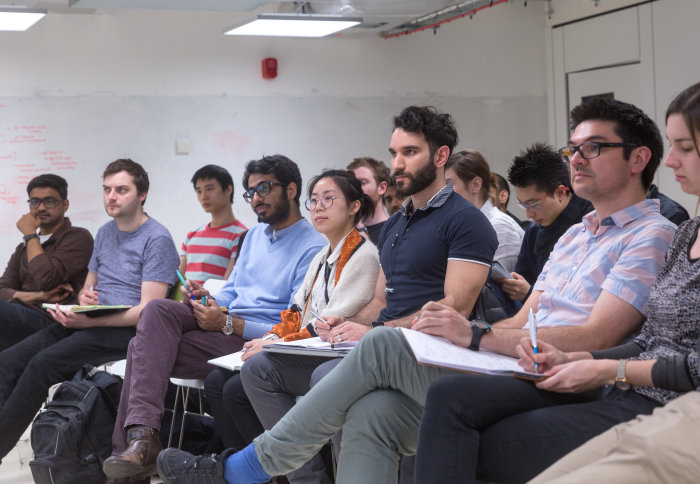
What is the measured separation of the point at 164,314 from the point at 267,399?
2.20 feet

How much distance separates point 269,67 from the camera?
6.42m

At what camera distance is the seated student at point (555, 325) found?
2.07 metres

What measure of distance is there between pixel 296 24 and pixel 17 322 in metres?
2.45

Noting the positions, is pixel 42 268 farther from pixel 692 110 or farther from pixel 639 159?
pixel 692 110

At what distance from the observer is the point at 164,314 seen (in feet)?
10.6

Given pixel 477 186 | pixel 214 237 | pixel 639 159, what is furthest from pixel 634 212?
pixel 214 237

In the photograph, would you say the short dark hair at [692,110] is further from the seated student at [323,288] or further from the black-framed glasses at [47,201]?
the black-framed glasses at [47,201]

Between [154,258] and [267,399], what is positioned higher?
[154,258]

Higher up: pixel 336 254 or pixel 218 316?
pixel 336 254

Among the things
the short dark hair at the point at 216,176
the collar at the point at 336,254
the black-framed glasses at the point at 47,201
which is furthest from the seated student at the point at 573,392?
the black-framed glasses at the point at 47,201

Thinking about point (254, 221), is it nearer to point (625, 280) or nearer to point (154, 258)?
point (154, 258)

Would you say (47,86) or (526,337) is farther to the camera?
(47,86)

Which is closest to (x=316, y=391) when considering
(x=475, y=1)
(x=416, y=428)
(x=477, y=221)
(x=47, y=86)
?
(x=416, y=428)

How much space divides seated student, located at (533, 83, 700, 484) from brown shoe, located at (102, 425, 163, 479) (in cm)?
178
